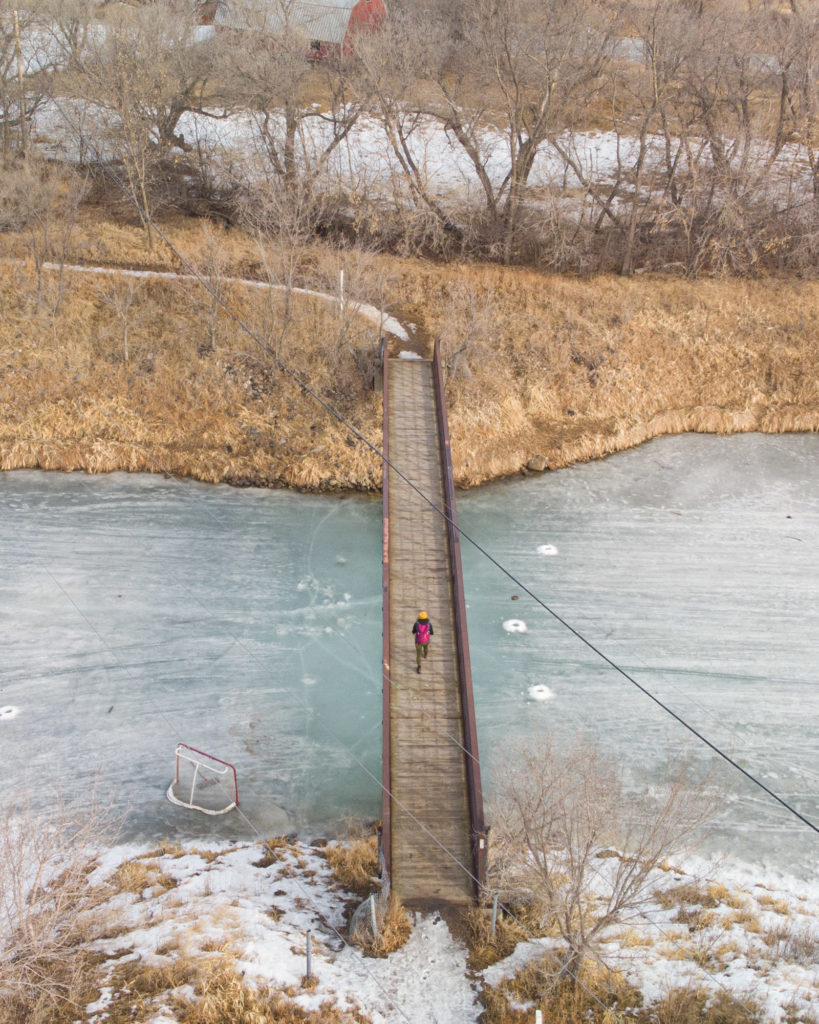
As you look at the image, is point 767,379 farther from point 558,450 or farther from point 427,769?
point 427,769

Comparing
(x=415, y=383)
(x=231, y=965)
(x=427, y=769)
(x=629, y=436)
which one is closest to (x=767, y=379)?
(x=629, y=436)

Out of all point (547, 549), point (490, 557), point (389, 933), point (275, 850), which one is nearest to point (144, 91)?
point (490, 557)

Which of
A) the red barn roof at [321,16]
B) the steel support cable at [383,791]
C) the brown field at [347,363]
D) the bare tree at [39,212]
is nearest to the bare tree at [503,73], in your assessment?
the brown field at [347,363]

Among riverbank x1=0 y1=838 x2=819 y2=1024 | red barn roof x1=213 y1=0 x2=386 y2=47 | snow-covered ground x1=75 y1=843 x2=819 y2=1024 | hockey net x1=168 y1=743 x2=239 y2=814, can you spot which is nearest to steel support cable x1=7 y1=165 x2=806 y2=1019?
hockey net x1=168 y1=743 x2=239 y2=814

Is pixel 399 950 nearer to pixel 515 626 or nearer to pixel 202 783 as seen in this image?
pixel 202 783

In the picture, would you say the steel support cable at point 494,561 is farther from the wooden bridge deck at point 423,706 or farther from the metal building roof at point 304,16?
the metal building roof at point 304,16

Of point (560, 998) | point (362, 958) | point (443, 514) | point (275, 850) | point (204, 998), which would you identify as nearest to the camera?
point (204, 998)
